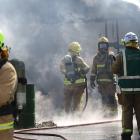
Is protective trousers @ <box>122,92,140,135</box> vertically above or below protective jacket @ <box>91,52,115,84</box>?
below

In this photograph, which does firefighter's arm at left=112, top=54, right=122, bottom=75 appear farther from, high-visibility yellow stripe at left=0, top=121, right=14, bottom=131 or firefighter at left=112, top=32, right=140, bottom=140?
high-visibility yellow stripe at left=0, top=121, right=14, bottom=131

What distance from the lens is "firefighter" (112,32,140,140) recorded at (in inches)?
295

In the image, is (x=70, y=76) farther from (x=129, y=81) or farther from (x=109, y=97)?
(x=129, y=81)

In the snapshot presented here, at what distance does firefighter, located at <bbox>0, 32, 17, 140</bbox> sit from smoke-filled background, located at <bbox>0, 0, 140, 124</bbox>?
14928 millimetres

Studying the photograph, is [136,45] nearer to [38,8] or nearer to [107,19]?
[107,19]

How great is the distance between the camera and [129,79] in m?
7.55

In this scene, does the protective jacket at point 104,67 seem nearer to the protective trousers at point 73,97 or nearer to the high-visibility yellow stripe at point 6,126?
the protective trousers at point 73,97

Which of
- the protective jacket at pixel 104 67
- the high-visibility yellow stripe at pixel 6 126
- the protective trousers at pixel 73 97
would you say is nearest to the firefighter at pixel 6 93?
the high-visibility yellow stripe at pixel 6 126

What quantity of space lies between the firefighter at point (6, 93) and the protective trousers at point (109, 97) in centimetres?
776

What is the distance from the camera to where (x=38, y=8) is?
84.0 ft

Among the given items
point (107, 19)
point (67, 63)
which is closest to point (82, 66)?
point (67, 63)

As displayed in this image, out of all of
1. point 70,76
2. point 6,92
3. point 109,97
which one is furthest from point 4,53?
point 109,97

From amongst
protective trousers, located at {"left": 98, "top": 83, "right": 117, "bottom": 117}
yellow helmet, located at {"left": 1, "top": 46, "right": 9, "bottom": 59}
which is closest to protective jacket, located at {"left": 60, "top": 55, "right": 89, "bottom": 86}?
protective trousers, located at {"left": 98, "top": 83, "right": 117, "bottom": 117}

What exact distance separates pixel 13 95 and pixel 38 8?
2080 cm
